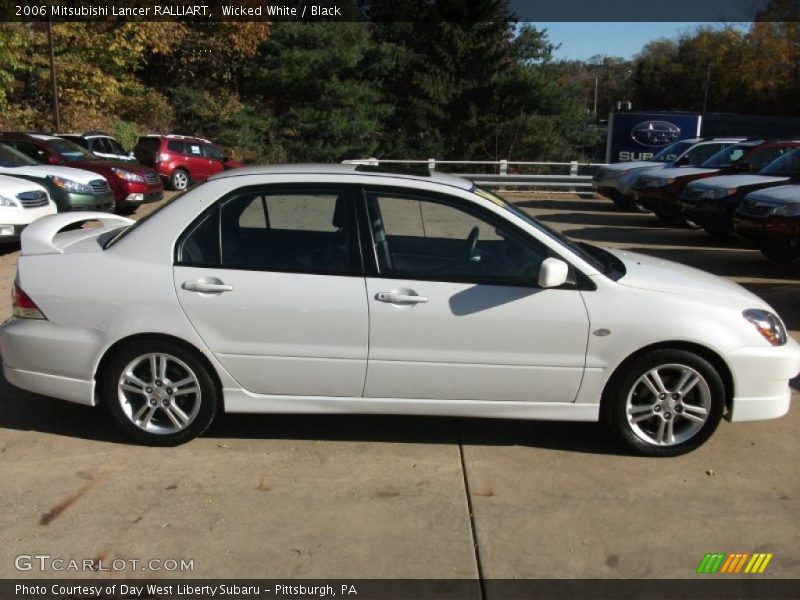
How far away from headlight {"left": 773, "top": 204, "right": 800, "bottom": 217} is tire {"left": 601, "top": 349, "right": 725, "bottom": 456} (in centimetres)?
603

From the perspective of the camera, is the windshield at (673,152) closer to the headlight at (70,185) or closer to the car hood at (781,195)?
the car hood at (781,195)

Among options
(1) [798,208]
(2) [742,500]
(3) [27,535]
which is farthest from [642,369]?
(1) [798,208]

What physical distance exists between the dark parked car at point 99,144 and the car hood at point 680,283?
50.1 feet

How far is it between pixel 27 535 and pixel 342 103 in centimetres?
3133

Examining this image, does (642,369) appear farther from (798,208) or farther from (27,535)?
(798,208)

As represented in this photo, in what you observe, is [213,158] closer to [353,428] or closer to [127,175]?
[127,175]

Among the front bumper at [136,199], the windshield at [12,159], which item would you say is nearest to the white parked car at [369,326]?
the windshield at [12,159]

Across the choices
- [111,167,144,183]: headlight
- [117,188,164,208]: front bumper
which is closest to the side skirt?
[117,188,164,208]: front bumper

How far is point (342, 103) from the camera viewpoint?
33.6 meters

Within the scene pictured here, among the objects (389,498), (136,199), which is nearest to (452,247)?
(389,498)

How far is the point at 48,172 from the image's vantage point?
42.3 feet

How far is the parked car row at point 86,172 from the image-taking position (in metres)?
10.9

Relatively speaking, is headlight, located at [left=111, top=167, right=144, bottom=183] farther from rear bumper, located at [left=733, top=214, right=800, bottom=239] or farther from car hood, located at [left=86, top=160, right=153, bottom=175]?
rear bumper, located at [left=733, top=214, right=800, bottom=239]

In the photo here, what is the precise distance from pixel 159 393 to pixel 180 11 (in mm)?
30808
